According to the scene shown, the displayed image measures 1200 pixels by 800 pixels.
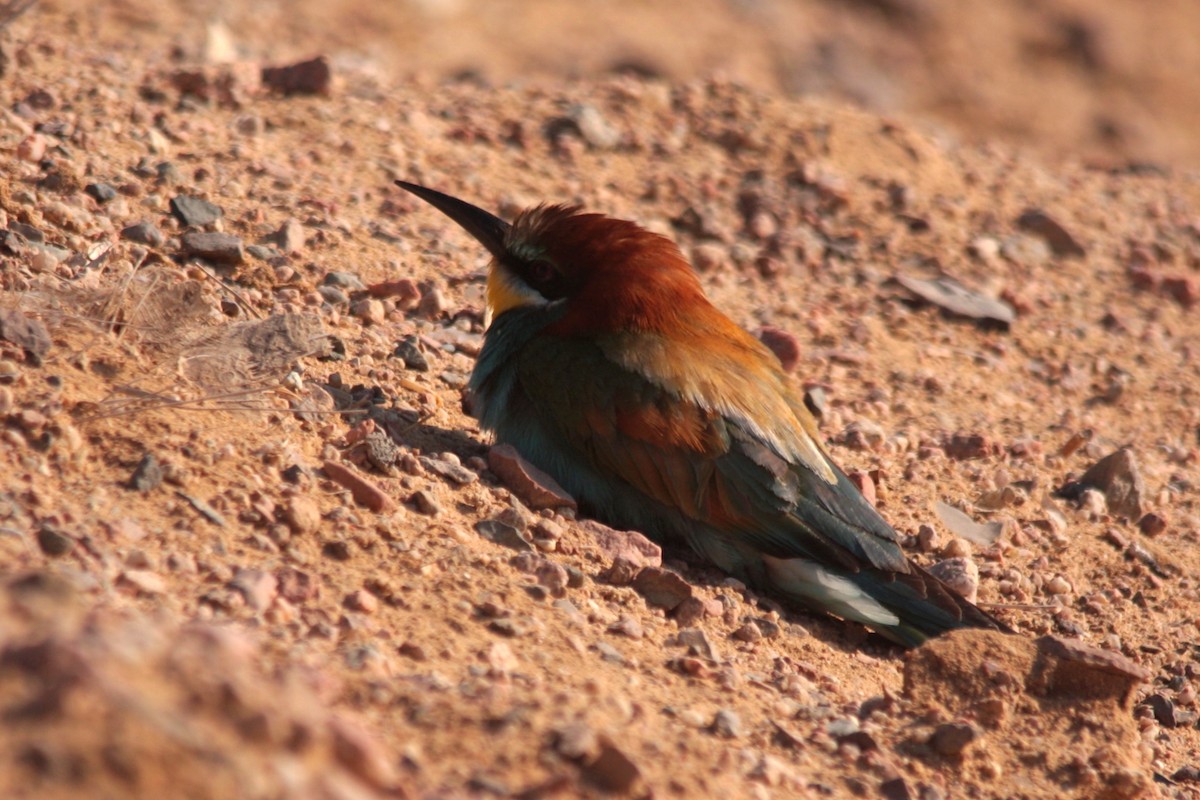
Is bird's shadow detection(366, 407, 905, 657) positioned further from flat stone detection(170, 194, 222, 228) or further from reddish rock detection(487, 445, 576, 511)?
flat stone detection(170, 194, 222, 228)

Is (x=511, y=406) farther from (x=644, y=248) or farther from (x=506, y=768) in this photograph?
(x=506, y=768)

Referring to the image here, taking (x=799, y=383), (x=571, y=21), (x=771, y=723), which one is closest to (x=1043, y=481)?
(x=799, y=383)

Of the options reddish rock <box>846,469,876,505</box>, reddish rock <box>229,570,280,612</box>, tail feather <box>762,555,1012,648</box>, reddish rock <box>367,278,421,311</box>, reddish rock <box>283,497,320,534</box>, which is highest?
reddish rock <box>846,469,876,505</box>

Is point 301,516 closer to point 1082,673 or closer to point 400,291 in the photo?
point 400,291

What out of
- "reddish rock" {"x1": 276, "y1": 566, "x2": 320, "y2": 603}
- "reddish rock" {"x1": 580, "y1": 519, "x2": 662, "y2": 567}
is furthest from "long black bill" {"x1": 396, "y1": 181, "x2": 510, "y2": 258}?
"reddish rock" {"x1": 276, "y1": 566, "x2": 320, "y2": 603}

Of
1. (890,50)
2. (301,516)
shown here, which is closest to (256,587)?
(301,516)

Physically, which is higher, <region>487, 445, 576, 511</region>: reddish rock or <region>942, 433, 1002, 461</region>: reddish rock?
<region>942, 433, 1002, 461</region>: reddish rock
